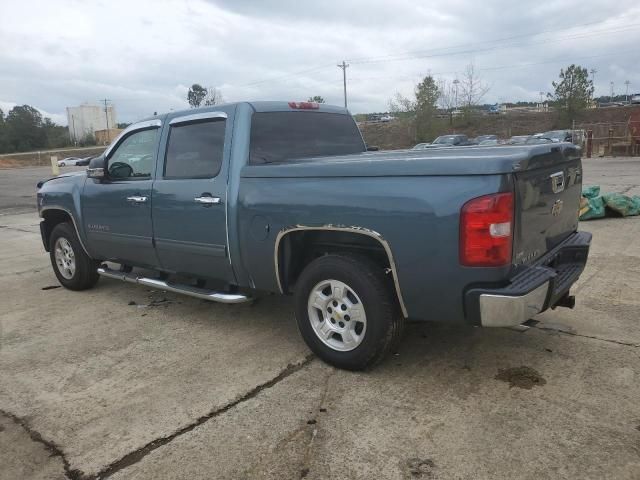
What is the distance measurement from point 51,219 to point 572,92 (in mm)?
55701

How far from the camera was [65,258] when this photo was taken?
609 centimetres

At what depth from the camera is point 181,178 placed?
450 cm

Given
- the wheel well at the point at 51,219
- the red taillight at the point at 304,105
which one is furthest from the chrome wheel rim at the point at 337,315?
the wheel well at the point at 51,219

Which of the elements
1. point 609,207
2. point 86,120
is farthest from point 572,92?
point 86,120

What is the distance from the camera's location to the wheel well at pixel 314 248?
3512mm

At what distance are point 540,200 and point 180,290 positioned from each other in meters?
2.90

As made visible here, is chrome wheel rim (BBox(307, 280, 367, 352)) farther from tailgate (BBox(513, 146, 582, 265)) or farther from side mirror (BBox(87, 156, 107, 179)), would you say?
side mirror (BBox(87, 156, 107, 179))

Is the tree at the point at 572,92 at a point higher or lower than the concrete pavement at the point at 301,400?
higher

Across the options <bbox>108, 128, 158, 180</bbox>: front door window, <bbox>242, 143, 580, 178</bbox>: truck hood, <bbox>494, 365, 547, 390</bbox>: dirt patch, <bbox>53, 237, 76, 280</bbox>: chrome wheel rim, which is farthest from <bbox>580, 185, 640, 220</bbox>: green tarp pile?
<bbox>53, 237, 76, 280</bbox>: chrome wheel rim

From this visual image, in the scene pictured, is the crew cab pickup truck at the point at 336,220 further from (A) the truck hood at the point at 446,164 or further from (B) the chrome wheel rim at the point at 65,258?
(B) the chrome wheel rim at the point at 65,258

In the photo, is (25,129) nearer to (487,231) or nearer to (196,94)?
(196,94)

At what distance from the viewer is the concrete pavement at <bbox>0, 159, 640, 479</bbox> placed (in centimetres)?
268

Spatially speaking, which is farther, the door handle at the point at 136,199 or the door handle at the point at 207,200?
the door handle at the point at 136,199

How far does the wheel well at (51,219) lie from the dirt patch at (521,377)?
4768 millimetres
